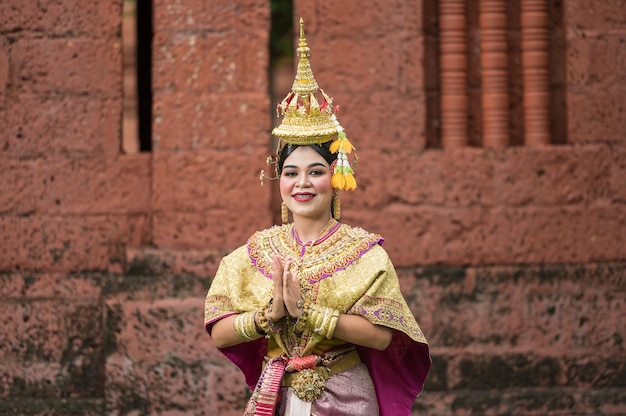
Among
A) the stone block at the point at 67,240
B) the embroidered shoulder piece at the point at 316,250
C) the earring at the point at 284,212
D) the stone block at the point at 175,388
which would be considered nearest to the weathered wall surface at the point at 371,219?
the stone block at the point at 175,388

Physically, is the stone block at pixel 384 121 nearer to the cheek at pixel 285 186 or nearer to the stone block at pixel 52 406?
the stone block at pixel 52 406

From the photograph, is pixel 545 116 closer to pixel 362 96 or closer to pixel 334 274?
pixel 362 96

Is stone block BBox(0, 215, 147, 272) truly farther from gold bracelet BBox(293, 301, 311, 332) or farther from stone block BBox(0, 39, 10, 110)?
gold bracelet BBox(293, 301, 311, 332)

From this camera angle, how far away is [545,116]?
25.4ft

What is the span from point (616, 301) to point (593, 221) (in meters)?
0.49

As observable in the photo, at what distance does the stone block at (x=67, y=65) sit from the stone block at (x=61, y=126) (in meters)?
0.07

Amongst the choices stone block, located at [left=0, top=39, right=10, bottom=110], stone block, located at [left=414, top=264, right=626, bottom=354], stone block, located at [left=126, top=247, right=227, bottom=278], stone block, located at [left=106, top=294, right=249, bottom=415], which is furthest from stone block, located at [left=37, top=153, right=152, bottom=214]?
stone block, located at [left=414, top=264, right=626, bottom=354]

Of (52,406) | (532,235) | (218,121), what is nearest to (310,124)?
(218,121)

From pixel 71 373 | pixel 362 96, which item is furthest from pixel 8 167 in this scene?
pixel 362 96

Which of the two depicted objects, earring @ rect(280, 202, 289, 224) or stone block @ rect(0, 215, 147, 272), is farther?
stone block @ rect(0, 215, 147, 272)

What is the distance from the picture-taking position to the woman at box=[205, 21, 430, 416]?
472cm

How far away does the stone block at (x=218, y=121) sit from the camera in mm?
7449

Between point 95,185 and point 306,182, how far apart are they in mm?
3103

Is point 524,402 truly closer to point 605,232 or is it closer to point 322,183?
point 605,232
